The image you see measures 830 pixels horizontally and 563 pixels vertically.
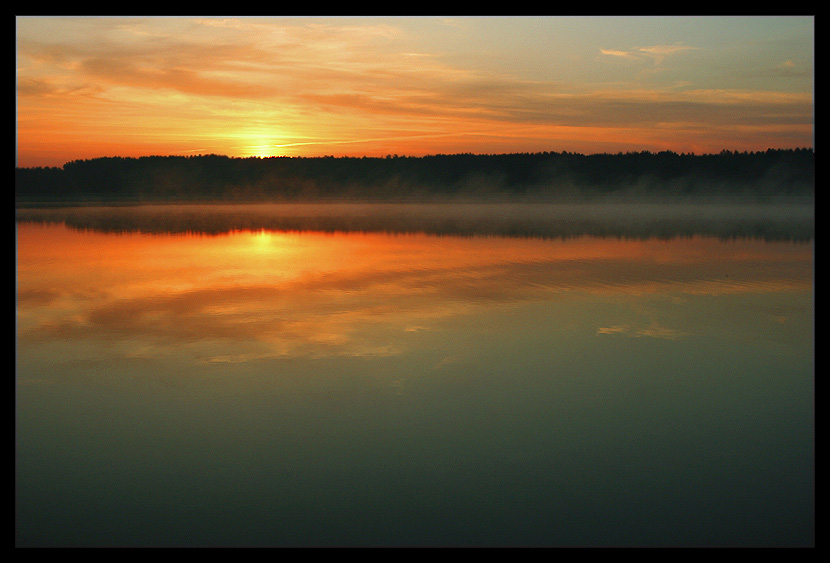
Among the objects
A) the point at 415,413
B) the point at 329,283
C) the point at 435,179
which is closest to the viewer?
the point at 415,413

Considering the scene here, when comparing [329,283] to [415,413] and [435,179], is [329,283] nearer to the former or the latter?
[415,413]

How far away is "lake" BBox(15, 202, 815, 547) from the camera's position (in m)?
3.45

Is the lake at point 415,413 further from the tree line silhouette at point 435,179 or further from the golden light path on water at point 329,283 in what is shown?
the tree line silhouette at point 435,179

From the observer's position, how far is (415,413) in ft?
15.6

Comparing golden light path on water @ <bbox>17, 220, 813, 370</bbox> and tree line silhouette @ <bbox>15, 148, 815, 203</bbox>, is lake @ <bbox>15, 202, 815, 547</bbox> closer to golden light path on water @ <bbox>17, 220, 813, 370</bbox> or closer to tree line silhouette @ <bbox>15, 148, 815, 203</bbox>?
golden light path on water @ <bbox>17, 220, 813, 370</bbox>

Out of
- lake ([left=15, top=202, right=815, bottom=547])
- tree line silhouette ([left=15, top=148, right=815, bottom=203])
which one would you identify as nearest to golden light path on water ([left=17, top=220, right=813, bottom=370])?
lake ([left=15, top=202, right=815, bottom=547])

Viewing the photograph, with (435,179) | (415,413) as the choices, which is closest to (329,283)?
(415,413)

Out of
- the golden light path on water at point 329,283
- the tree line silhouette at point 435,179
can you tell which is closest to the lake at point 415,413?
the golden light path on water at point 329,283

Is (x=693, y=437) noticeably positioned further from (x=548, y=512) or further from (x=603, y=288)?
(x=603, y=288)

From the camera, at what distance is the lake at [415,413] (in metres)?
3.45

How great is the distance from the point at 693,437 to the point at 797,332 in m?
3.49

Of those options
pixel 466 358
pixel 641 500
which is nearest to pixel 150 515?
pixel 641 500
